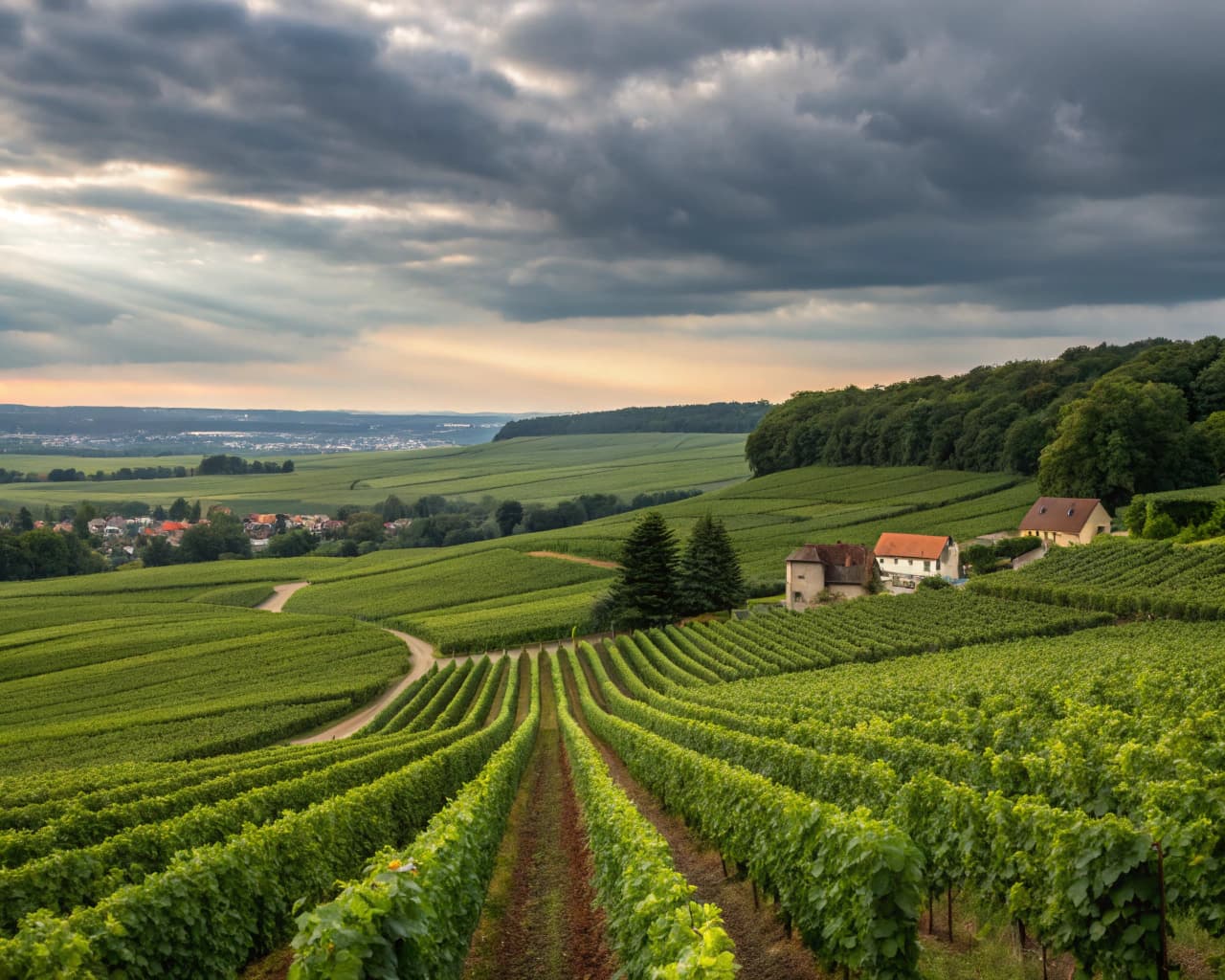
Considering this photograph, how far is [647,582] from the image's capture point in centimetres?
6744

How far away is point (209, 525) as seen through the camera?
13588 centimetres

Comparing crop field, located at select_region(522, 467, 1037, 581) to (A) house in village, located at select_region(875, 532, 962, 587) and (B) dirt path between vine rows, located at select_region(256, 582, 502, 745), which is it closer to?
(A) house in village, located at select_region(875, 532, 962, 587)

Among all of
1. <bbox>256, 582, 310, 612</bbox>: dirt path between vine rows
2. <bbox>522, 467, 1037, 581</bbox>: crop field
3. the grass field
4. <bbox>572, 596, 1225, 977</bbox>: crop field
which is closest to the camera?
<bbox>572, 596, 1225, 977</bbox>: crop field

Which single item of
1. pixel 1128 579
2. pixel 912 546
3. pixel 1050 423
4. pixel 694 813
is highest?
pixel 1050 423

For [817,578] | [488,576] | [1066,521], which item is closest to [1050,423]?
[1066,521]

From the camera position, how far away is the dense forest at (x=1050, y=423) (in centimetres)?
7738

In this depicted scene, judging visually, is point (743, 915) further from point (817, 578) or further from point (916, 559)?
point (916, 559)

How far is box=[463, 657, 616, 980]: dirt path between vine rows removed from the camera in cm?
1112

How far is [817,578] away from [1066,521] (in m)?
22.1

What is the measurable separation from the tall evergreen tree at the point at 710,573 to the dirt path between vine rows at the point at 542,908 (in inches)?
1782

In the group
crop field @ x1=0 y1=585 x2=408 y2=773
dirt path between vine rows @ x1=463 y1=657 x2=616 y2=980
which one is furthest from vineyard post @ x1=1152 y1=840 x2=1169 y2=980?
crop field @ x1=0 y1=585 x2=408 y2=773

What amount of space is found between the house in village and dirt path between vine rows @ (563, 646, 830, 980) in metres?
51.9

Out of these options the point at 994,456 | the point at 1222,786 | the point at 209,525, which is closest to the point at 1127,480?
the point at 994,456

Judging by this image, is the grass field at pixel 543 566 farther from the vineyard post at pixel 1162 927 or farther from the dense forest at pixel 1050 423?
the vineyard post at pixel 1162 927
